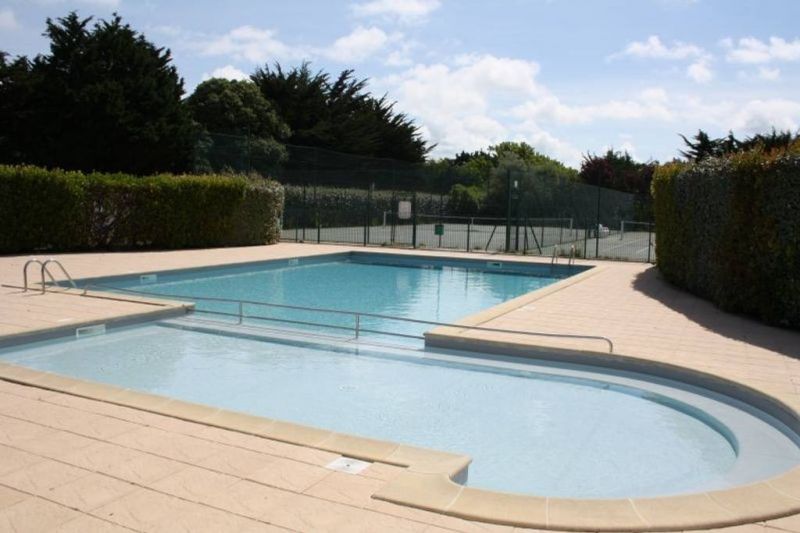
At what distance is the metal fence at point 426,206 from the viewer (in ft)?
65.9

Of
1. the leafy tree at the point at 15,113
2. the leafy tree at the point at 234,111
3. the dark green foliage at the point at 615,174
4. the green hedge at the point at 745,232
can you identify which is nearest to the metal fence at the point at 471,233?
the green hedge at the point at 745,232

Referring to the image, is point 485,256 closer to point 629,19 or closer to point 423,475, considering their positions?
point 629,19

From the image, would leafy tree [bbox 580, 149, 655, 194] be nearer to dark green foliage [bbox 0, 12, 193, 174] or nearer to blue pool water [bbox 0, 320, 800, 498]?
dark green foliage [bbox 0, 12, 193, 174]

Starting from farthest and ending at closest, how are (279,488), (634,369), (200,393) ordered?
(634,369), (200,393), (279,488)

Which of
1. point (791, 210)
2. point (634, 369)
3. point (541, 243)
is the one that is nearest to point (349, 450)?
point (634, 369)

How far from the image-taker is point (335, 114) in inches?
1766

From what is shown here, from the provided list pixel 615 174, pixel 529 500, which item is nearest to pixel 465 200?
pixel 529 500

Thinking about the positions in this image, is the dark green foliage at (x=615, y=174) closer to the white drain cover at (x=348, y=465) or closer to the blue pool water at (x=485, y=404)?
the blue pool water at (x=485, y=404)

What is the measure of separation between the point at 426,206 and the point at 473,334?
16.5 meters

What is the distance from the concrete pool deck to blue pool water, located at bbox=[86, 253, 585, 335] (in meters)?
0.74

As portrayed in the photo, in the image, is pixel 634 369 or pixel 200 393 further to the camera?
pixel 634 369

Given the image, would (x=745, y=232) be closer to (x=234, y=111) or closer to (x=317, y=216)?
(x=317, y=216)

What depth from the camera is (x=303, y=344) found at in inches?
315

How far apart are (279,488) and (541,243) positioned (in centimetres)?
1691
